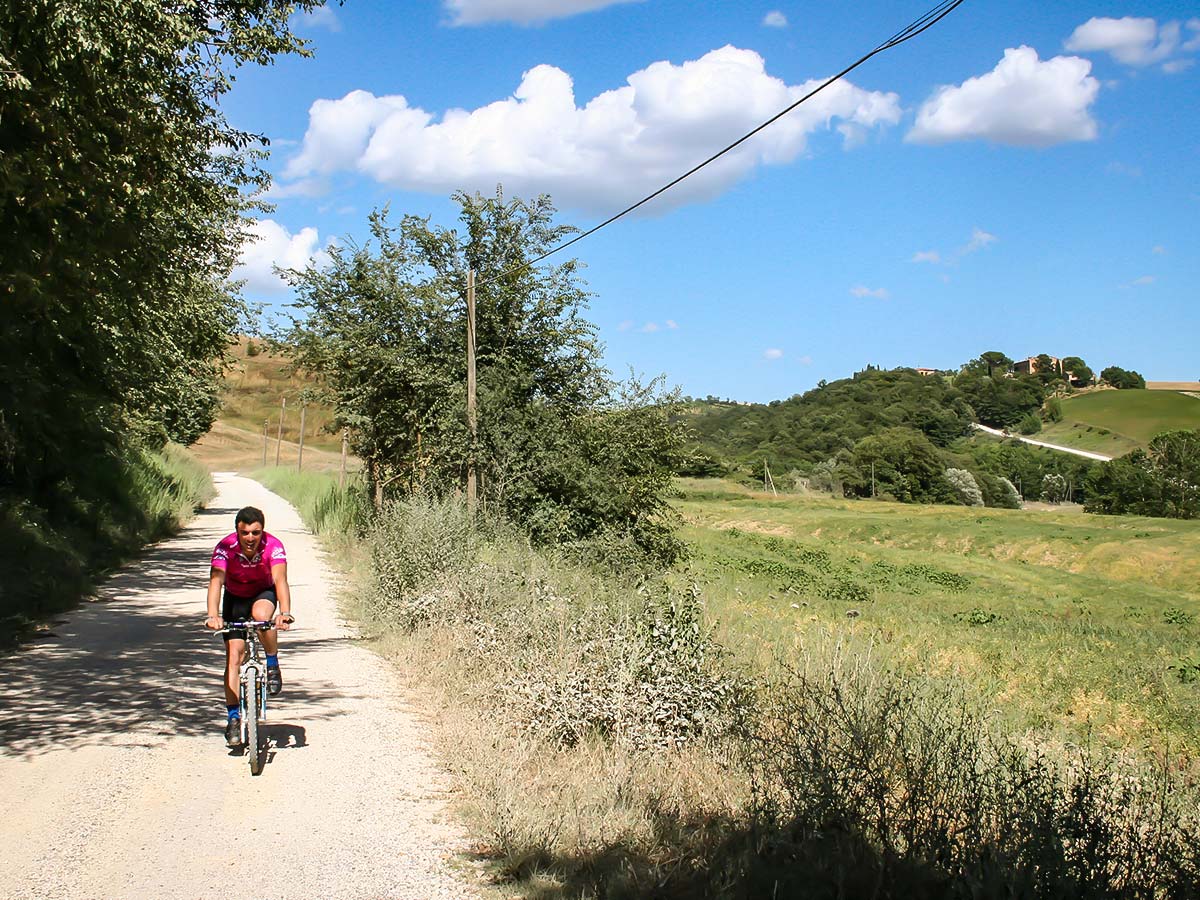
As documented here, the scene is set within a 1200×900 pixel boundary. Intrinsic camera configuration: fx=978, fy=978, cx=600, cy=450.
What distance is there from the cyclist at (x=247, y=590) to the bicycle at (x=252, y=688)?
0.06 meters

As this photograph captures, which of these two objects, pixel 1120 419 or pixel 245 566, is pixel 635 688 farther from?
pixel 1120 419

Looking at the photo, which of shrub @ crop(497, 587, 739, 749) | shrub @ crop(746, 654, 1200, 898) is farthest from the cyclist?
shrub @ crop(746, 654, 1200, 898)

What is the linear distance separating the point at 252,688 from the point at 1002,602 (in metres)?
28.7

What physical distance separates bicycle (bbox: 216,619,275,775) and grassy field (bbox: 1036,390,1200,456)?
506 feet

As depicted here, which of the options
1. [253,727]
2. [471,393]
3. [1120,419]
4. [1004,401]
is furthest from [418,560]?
[1004,401]

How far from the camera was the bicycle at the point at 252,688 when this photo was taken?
6.28m

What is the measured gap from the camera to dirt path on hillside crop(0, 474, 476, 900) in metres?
4.63

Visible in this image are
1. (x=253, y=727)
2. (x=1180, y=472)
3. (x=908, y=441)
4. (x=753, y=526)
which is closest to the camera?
(x=253, y=727)

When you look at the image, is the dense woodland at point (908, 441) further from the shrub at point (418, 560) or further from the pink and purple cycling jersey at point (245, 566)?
the pink and purple cycling jersey at point (245, 566)

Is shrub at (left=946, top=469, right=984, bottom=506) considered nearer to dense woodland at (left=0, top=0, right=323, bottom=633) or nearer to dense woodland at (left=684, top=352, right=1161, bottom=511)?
dense woodland at (left=684, top=352, right=1161, bottom=511)

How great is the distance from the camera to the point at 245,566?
→ 6.88 metres

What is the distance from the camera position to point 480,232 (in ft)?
68.1

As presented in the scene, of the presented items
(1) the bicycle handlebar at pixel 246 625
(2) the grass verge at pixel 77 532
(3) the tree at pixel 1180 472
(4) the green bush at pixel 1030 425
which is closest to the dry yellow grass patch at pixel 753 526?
(2) the grass verge at pixel 77 532

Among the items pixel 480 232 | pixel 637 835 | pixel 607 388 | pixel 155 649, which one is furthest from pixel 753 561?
pixel 637 835
